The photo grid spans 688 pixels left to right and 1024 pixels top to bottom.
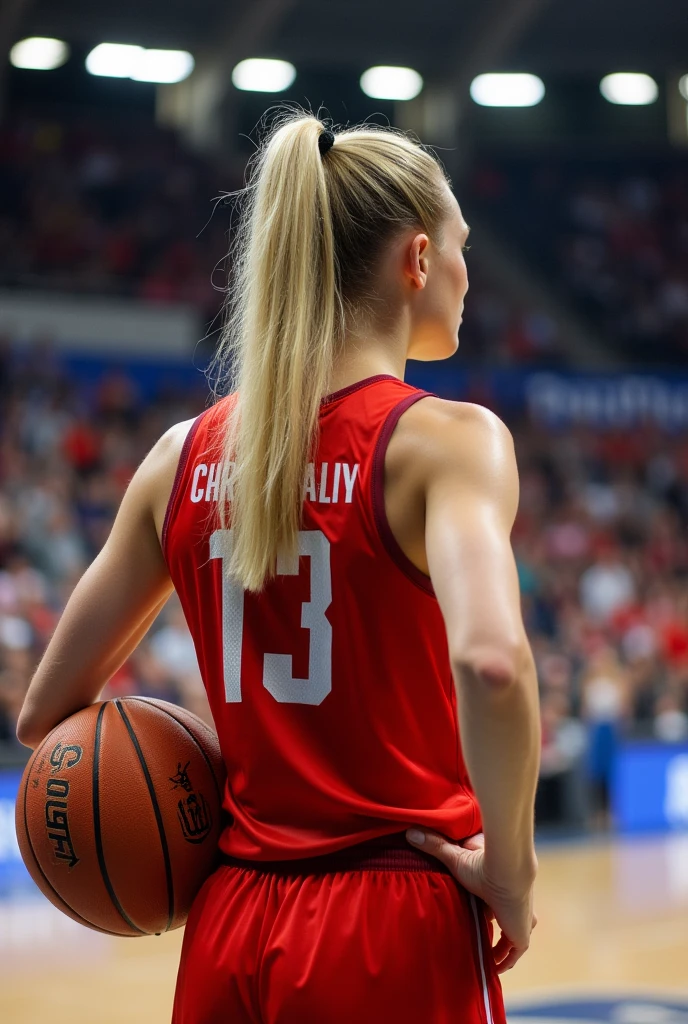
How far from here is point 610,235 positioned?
55.2 ft

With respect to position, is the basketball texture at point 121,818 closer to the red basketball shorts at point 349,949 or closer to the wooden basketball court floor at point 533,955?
the red basketball shorts at point 349,949

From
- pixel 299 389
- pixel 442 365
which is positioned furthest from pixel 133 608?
pixel 442 365

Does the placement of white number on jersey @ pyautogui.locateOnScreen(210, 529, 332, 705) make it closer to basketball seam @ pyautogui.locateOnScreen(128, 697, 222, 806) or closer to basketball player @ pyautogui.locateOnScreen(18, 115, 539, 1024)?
basketball player @ pyautogui.locateOnScreen(18, 115, 539, 1024)

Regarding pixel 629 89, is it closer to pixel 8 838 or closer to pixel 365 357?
pixel 8 838

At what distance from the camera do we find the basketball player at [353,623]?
129 centimetres

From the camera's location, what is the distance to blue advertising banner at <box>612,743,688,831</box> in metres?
8.65

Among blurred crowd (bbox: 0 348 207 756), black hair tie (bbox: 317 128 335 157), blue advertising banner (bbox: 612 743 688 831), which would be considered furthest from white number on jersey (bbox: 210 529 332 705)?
blue advertising banner (bbox: 612 743 688 831)

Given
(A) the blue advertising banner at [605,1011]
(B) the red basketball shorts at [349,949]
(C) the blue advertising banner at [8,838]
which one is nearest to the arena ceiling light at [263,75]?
(C) the blue advertising banner at [8,838]

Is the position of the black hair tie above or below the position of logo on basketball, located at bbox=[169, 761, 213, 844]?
above

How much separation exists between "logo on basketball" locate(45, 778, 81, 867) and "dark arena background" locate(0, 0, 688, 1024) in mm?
2972

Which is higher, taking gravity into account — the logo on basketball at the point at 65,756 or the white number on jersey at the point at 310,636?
the white number on jersey at the point at 310,636

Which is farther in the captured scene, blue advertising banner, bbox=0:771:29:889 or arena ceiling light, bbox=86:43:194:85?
arena ceiling light, bbox=86:43:194:85

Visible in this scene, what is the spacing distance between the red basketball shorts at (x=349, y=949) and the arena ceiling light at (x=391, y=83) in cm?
1641

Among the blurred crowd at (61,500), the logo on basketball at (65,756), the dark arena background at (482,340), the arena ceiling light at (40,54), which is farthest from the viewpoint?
the arena ceiling light at (40,54)
